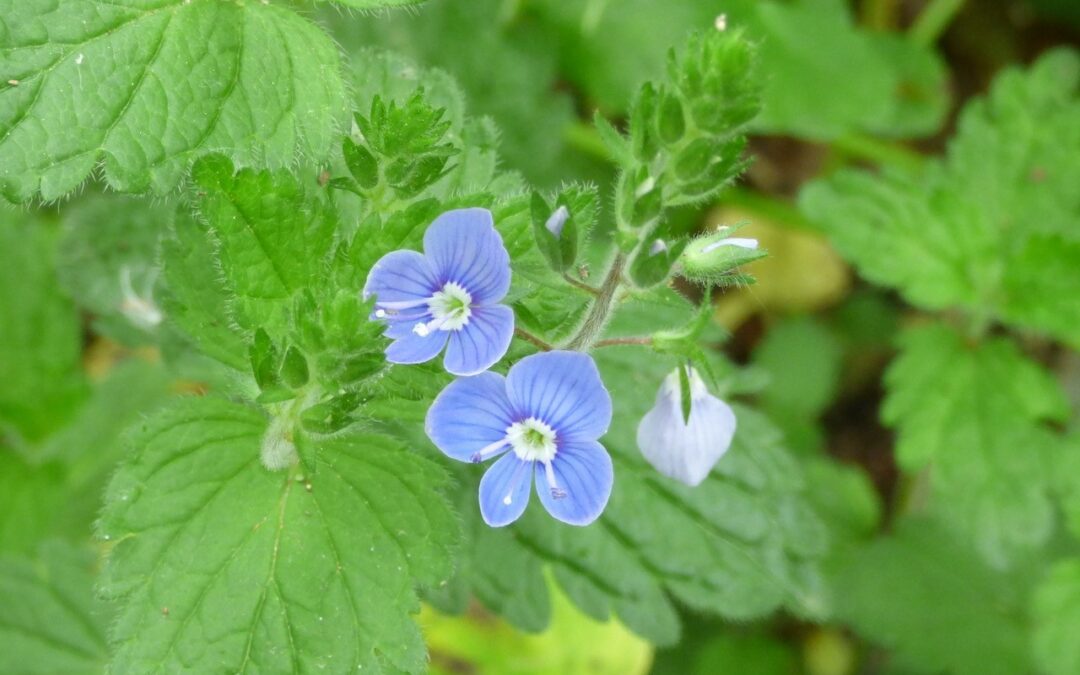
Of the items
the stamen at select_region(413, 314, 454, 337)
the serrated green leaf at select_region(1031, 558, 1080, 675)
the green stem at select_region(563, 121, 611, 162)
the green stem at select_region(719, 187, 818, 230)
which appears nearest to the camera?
the stamen at select_region(413, 314, 454, 337)

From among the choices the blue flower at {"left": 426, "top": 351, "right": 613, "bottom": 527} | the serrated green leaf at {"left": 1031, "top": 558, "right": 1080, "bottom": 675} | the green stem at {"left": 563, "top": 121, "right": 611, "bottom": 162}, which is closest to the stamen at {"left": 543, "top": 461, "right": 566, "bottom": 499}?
the blue flower at {"left": 426, "top": 351, "right": 613, "bottom": 527}

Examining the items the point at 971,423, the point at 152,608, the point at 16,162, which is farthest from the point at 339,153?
the point at 971,423

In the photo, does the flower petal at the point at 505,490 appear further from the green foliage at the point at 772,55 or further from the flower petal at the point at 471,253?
the green foliage at the point at 772,55

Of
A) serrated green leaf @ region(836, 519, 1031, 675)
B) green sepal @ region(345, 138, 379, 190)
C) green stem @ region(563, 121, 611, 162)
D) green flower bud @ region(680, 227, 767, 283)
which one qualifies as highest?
green flower bud @ region(680, 227, 767, 283)

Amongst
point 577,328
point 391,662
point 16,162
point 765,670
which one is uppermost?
point 577,328

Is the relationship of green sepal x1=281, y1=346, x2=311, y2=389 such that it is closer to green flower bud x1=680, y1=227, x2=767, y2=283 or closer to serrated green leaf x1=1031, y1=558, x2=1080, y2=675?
green flower bud x1=680, y1=227, x2=767, y2=283

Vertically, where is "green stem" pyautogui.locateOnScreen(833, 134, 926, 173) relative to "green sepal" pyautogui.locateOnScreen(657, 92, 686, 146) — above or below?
below

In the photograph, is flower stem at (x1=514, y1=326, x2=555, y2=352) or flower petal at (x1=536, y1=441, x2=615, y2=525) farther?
flower stem at (x1=514, y1=326, x2=555, y2=352)

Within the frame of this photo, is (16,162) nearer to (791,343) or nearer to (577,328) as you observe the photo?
(577,328)
